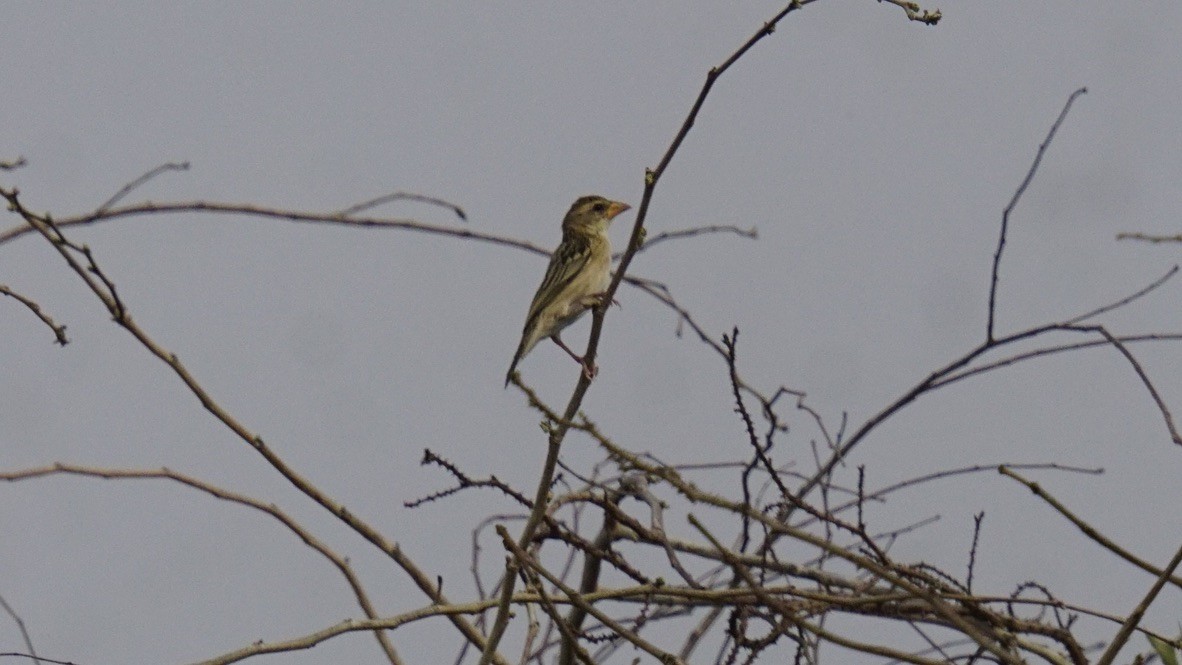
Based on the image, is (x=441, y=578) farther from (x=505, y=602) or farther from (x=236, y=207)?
(x=236, y=207)

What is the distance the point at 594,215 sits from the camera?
8406 millimetres

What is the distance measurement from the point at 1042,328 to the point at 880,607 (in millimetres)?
1709

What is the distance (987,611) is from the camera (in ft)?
12.4

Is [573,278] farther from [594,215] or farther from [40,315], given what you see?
[40,315]

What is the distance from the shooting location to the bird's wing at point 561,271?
24.2 ft

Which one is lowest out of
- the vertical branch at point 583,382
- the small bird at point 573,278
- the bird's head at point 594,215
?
Result: the vertical branch at point 583,382

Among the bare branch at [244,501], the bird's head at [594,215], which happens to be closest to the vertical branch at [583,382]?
the bare branch at [244,501]

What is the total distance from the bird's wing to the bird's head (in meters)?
0.19

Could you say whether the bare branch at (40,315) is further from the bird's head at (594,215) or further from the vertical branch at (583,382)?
the bird's head at (594,215)

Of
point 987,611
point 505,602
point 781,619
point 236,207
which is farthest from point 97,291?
point 987,611

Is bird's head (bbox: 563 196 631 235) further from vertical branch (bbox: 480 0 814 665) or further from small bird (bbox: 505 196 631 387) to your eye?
vertical branch (bbox: 480 0 814 665)

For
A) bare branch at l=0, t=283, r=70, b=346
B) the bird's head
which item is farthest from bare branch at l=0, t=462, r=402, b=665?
the bird's head

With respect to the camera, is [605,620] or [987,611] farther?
[987,611]

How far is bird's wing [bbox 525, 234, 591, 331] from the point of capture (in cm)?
737
